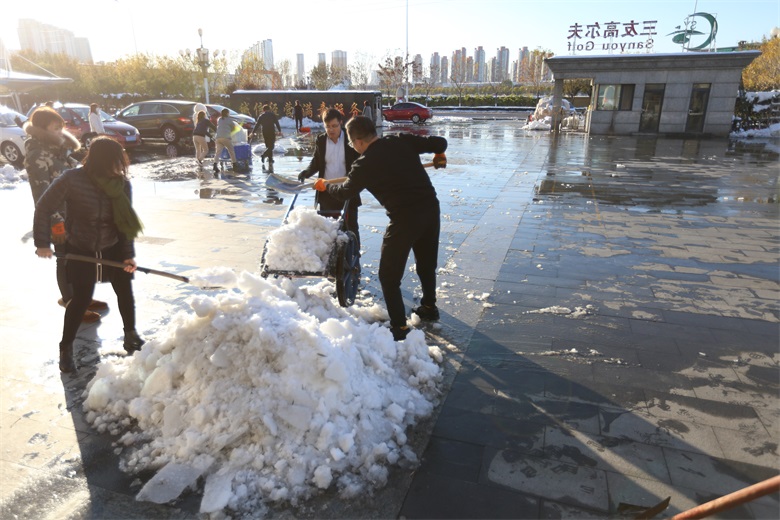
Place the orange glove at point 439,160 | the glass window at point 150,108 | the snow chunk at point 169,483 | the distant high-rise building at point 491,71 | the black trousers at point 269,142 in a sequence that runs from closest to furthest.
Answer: the snow chunk at point 169,483
the orange glove at point 439,160
the black trousers at point 269,142
the glass window at point 150,108
the distant high-rise building at point 491,71

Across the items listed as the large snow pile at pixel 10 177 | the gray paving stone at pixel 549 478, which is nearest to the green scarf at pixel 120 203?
the gray paving stone at pixel 549 478

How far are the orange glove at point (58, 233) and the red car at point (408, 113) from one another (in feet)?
99.4

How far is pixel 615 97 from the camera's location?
23609 mm

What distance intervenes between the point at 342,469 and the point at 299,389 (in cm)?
48

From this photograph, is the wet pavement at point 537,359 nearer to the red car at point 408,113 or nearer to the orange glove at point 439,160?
the orange glove at point 439,160

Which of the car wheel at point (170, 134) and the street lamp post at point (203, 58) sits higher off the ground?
the street lamp post at point (203, 58)

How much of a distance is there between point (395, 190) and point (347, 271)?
875mm

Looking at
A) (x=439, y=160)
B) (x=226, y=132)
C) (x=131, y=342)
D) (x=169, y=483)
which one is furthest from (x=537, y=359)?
(x=226, y=132)

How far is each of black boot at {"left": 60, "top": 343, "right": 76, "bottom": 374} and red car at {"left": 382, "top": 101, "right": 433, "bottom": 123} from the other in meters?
30.6

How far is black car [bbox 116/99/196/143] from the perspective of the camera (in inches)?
729

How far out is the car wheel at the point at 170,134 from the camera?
18.7 m

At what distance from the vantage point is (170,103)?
752 inches

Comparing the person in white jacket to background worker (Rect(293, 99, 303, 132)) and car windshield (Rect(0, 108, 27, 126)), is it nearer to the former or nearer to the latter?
car windshield (Rect(0, 108, 27, 126))

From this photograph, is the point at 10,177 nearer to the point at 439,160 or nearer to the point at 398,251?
the point at 439,160
